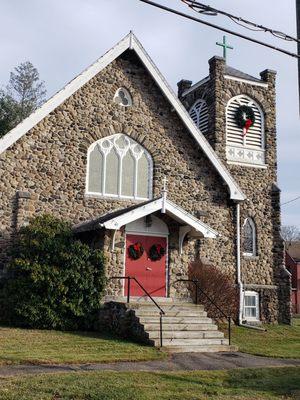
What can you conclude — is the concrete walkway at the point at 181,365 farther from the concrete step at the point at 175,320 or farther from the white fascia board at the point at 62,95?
the white fascia board at the point at 62,95

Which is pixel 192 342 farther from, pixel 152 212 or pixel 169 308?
pixel 152 212

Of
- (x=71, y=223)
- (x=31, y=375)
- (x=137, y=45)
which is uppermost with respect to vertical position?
(x=137, y=45)

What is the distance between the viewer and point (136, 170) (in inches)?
826

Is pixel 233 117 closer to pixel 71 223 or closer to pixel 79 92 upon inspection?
pixel 79 92

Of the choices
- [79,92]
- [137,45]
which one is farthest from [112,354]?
[137,45]

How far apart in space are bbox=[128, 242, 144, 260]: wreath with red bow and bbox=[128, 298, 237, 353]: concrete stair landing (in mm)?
1844

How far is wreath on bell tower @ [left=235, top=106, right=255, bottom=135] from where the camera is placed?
83.2 feet

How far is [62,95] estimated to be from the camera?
19859 mm

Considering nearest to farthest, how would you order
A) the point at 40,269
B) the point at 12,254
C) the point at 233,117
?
the point at 40,269, the point at 12,254, the point at 233,117

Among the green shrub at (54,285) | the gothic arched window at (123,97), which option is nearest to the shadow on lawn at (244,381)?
the green shrub at (54,285)

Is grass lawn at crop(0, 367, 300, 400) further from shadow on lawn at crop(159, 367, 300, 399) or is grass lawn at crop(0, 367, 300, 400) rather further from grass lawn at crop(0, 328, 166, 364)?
grass lawn at crop(0, 328, 166, 364)

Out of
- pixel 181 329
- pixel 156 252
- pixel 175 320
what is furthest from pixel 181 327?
pixel 156 252

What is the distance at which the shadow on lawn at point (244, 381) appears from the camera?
31.8 feet

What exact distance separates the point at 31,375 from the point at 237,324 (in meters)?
13.2
